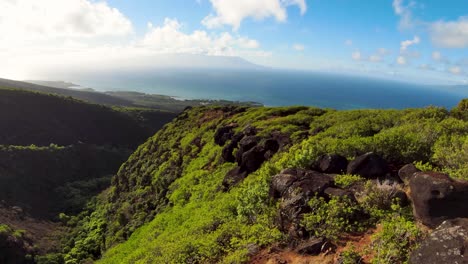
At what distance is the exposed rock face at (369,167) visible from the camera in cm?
1138

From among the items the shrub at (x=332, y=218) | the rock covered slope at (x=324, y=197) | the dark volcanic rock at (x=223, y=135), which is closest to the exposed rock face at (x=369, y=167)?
the rock covered slope at (x=324, y=197)

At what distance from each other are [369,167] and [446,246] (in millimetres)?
5640

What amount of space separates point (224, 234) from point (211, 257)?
3.48 ft

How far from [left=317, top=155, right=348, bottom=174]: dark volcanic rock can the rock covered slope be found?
0.05 meters

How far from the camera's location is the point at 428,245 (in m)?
6.36

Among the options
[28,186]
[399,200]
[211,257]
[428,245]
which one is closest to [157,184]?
[211,257]

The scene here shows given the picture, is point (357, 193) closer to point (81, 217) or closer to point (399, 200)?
point (399, 200)

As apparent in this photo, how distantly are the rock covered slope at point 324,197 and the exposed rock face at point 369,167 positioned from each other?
0.12 ft

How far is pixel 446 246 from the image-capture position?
6074 mm

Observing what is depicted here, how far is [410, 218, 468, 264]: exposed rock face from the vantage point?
19.2 ft

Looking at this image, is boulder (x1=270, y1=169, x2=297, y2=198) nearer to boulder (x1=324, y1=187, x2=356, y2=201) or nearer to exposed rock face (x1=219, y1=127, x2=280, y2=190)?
boulder (x1=324, y1=187, x2=356, y2=201)

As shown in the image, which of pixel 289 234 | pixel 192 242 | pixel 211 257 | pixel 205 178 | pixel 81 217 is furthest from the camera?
pixel 81 217

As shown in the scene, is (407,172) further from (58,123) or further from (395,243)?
(58,123)

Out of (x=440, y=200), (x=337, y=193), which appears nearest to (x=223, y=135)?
(x=337, y=193)
